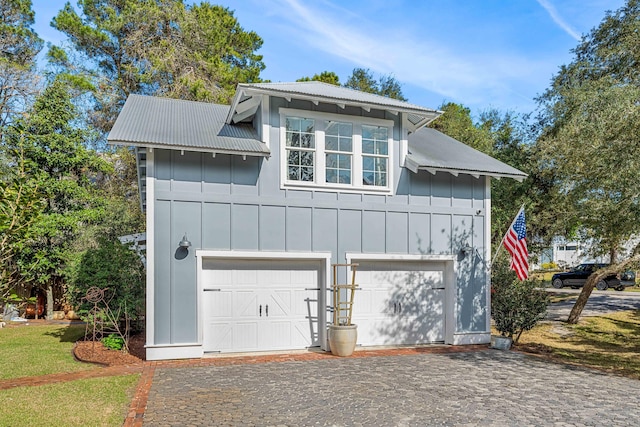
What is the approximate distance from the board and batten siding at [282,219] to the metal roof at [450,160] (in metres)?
0.35

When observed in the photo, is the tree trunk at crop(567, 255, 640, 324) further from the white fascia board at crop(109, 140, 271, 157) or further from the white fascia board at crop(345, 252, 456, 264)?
the white fascia board at crop(109, 140, 271, 157)

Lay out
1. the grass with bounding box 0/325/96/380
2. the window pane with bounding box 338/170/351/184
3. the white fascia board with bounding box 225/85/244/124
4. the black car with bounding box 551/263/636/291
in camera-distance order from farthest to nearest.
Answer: the black car with bounding box 551/263/636/291 < the window pane with bounding box 338/170/351/184 < the white fascia board with bounding box 225/85/244/124 < the grass with bounding box 0/325/96/380

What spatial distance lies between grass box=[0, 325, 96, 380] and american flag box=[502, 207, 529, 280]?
965 cm

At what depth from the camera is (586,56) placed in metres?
18.1

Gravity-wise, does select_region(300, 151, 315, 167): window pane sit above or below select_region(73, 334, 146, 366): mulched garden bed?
above

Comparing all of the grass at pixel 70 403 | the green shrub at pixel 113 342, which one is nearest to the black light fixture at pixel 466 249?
the grass at pixel 70 403

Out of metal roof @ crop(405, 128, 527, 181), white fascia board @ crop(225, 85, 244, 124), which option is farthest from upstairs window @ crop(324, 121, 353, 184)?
white fascia board @ crop(225, 85, 244, 124)

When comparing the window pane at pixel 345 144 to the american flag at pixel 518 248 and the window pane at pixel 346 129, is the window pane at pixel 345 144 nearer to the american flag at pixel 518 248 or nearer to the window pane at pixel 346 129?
the window pane at pixel 346 129

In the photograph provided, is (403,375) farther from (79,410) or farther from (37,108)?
(37,108)

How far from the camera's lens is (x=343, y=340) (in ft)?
32.0

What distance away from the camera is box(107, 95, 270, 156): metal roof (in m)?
9.26

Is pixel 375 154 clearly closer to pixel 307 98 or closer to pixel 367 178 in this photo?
pixel 367 178

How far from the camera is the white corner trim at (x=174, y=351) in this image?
9062 mm

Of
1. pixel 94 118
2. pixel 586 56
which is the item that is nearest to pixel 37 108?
pixel 94 118
